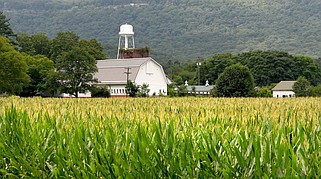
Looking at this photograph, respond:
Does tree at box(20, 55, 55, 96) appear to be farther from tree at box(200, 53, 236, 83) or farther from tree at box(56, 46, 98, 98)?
tree at box(200, 53, 236, 83)

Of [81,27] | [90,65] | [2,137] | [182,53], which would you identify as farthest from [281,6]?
[2,137]

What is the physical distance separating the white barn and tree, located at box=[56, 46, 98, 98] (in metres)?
12.4

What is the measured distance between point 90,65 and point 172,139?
57317mm

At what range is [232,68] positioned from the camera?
46562 millimetres

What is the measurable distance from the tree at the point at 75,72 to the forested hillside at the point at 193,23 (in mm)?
80310

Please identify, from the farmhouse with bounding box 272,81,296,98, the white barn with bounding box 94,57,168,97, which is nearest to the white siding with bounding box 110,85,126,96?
the white barn with bounding box 94,57,168,97

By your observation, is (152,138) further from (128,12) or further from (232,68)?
(128,12)

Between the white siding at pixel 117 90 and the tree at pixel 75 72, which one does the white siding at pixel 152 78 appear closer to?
the white siding at pixel 117 90

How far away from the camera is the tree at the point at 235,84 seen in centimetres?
4462

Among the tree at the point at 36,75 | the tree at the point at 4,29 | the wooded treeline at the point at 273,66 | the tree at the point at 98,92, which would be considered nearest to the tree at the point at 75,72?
the tree at the point at 98,92

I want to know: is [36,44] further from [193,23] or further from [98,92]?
[193,23]

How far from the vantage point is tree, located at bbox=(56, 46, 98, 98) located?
58.7 metres

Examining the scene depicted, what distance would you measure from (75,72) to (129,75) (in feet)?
52.1

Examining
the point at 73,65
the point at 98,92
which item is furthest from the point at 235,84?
the point at 73,65
